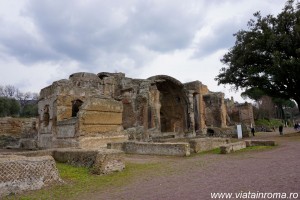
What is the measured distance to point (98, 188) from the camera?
6.34m

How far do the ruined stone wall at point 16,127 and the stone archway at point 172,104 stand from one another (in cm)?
1560

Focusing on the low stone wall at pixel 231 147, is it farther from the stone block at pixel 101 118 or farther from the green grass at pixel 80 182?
the stone block at pixel 101 118

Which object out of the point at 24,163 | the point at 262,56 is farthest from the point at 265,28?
the point at 24,163

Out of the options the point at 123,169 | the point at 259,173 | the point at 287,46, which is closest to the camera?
the point at 259,173

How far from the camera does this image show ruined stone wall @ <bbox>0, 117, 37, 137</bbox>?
29578mm

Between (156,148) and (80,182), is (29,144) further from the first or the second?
(80,182)

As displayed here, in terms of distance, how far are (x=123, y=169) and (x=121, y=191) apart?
2875 millimetres

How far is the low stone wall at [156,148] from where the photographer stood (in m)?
12.4

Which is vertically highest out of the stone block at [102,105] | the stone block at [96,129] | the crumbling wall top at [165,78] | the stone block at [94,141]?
the crumbling wall top at [165,78]

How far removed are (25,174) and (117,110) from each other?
11.8m

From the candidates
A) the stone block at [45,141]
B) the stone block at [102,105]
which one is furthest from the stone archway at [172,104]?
the stone block at [45,141]

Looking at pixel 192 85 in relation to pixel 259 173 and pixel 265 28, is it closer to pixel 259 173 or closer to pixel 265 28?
pixel 265 28

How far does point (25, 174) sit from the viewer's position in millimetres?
6305

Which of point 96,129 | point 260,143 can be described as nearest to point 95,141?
point 96,129
